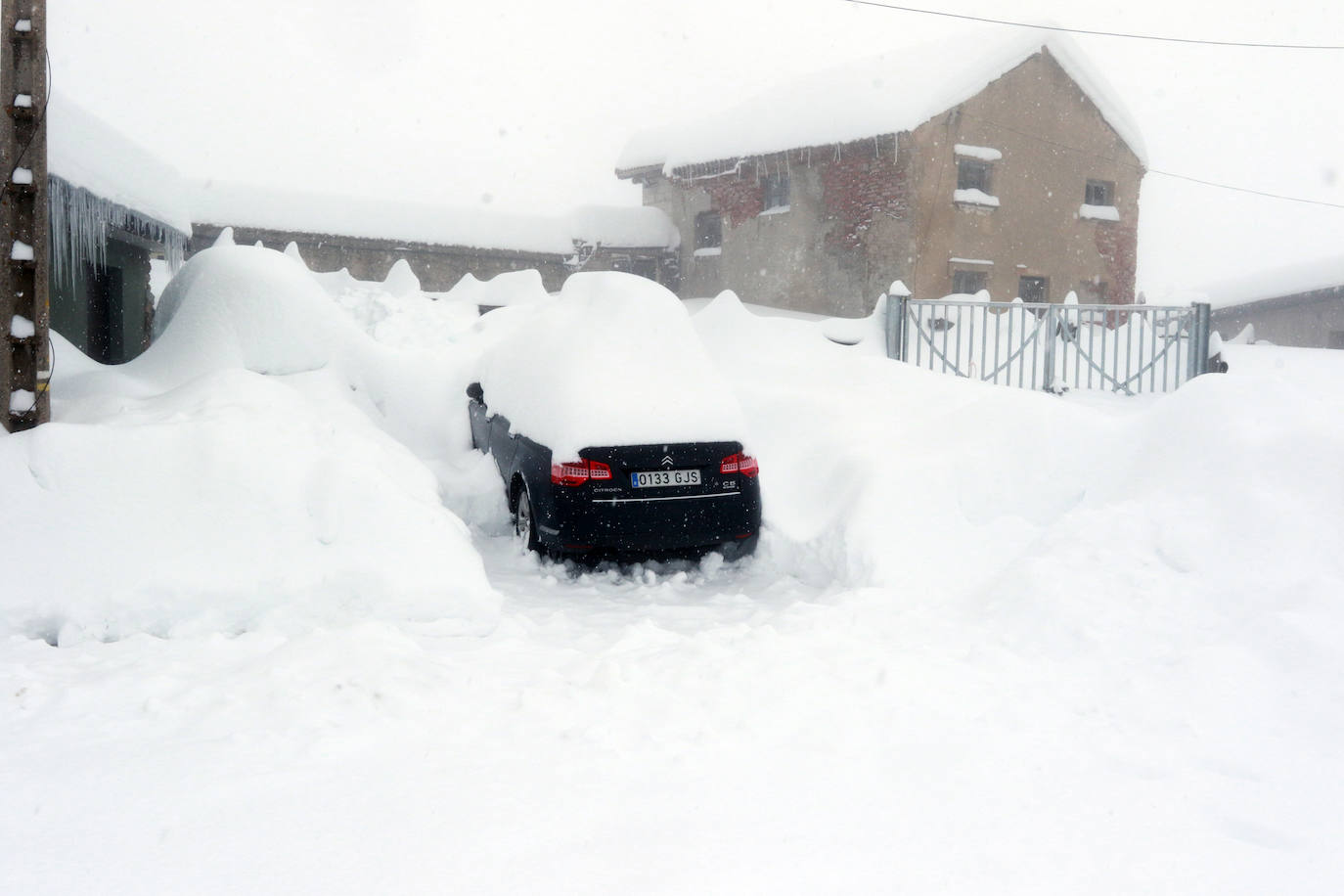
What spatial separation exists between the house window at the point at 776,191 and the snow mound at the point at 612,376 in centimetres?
1424

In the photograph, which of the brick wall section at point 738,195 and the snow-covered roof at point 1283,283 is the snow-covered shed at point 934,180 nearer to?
the brick wall section at point 738,195

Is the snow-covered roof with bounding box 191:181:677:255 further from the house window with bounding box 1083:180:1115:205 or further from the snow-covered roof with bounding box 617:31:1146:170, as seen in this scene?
the house window with bounding box 1083:180:1115:205

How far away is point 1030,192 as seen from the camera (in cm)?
1975

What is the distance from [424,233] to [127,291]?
9.85 meters

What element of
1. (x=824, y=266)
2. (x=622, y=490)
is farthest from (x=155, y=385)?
(x=824, y=266)

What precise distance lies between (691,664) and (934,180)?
16.4 meters

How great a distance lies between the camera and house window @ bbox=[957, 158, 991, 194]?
749 inches

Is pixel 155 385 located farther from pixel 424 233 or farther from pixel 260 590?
pixel 424 233

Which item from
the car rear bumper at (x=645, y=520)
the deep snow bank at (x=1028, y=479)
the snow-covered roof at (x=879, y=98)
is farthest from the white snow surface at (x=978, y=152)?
the car rear bumper at (x=645, y=520)

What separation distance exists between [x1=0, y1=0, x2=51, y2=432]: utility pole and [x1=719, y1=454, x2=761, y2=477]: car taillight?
4.29 metres

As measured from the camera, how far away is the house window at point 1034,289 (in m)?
20.1

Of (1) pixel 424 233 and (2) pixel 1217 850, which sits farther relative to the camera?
(1) pixel 424 233

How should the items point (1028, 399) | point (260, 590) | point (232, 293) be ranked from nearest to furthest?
point (260, 590) → point (1028, 399) → point (232, 293)

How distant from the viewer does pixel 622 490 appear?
582cm
